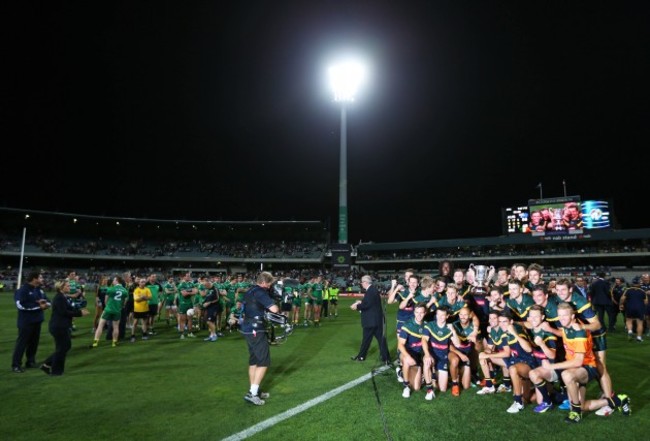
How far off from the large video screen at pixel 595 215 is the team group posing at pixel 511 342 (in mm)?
47999

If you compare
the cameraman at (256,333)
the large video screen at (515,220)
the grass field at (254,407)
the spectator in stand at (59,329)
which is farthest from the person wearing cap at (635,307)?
the large video screen at (515,220)

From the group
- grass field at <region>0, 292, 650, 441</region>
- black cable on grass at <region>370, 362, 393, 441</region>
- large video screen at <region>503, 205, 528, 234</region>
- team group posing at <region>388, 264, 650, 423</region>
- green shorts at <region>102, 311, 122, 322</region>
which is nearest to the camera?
black cable on grass at <region>370, 362, 393, 441</region>

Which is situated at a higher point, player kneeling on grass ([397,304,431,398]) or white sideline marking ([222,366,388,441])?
player kneeling on grass ([397,304,431,398])

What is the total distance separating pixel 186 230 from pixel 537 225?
172 ft

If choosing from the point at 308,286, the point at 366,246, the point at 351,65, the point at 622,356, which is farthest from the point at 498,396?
the point at 366,246

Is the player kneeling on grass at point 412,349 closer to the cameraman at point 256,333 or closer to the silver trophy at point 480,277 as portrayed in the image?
the silver trophy at point 480,277

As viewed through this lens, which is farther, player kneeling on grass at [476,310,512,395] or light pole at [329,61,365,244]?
light pole at [329,61,365,244]

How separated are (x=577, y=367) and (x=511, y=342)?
0.94 m

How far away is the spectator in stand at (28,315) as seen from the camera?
25.9 feet

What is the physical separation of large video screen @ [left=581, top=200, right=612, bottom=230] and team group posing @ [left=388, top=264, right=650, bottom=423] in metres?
48.0

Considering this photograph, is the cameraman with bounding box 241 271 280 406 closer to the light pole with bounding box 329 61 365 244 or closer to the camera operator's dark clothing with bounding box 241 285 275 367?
the camera operator's dark clothing with bounding box 241 285 275 367

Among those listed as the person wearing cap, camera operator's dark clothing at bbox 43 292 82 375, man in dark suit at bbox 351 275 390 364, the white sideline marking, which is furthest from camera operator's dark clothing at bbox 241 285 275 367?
the person wearing cap

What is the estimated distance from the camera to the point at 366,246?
65125 millimetres

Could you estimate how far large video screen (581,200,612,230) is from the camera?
46750 mm
